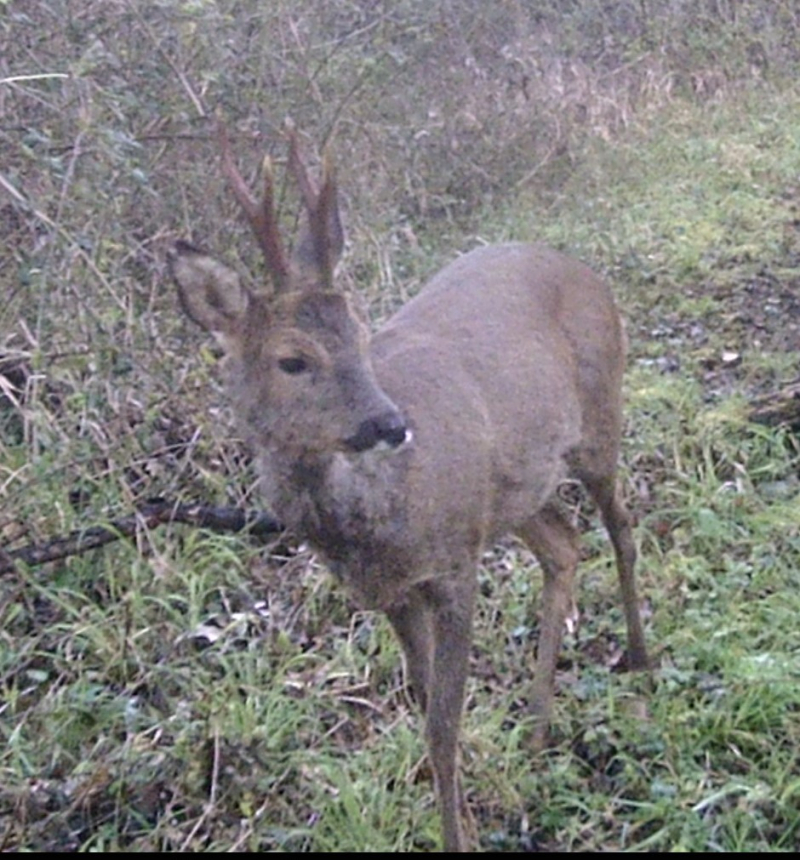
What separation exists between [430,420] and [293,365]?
55cm

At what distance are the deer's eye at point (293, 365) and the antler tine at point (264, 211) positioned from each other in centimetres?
22

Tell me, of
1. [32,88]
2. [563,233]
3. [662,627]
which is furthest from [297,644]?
[563,233]

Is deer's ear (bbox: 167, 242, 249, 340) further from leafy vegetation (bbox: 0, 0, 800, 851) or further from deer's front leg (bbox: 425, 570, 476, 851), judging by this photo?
leafy vegetation (bbox: 0, 0, 800, 851)

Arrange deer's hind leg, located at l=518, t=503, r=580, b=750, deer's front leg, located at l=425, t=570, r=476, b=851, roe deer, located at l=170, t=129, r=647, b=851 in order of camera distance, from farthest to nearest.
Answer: deer's hind leg, located at l=518, t=503, r=580, b=750 < deer's front leg, located at l=425, t=570, r=476, b=851 < roe deer, located at l=170, t=129, r=647, b=851

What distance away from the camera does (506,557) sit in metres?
5.50

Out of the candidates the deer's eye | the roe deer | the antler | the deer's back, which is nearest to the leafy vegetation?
the roe deer

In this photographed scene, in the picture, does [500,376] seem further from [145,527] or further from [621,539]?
[145,527]

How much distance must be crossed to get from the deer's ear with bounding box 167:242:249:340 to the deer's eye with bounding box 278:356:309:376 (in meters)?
0.19

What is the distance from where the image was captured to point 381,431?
359 centimetres

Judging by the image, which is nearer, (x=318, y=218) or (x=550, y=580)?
(x=318, y=218)

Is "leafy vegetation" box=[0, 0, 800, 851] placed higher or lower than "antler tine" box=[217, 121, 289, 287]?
lower

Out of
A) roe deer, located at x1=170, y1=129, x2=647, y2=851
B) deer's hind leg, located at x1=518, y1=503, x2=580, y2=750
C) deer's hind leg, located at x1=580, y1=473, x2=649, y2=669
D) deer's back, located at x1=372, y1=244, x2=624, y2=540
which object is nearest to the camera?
roe deer, located at x1=170, y1=129, x2=647, y2=851

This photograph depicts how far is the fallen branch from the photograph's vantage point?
5016 mm

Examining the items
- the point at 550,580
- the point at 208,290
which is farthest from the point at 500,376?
the point at 208,290
